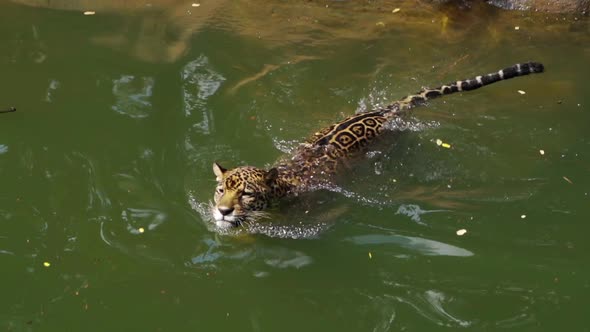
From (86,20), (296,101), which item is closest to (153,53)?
(86,20)

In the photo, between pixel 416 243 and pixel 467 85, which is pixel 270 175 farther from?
pixel 467 85

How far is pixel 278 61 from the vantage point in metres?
8.75

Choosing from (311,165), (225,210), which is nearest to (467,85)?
(311,165)

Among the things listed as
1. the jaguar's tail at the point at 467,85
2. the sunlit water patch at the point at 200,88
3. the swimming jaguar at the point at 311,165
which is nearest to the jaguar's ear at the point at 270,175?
the swimming jaguar at the point at 311,165

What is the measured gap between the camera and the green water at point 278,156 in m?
5.38

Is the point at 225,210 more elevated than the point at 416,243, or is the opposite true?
the point at 225,210

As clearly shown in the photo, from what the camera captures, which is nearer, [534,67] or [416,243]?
[416,243]

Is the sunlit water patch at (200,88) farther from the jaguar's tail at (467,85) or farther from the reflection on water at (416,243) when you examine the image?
the reflection on water at (416,243)

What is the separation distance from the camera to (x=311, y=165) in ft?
22.3

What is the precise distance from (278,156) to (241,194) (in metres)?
1.32

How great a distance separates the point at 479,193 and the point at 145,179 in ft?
10.6

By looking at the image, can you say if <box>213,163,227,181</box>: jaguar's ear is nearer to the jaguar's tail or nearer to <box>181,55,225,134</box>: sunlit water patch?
<box>181,55,225,134</box>: sunlit water patch

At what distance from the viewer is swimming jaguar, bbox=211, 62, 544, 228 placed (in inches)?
238

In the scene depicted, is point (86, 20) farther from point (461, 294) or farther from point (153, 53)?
point (461, 294)
